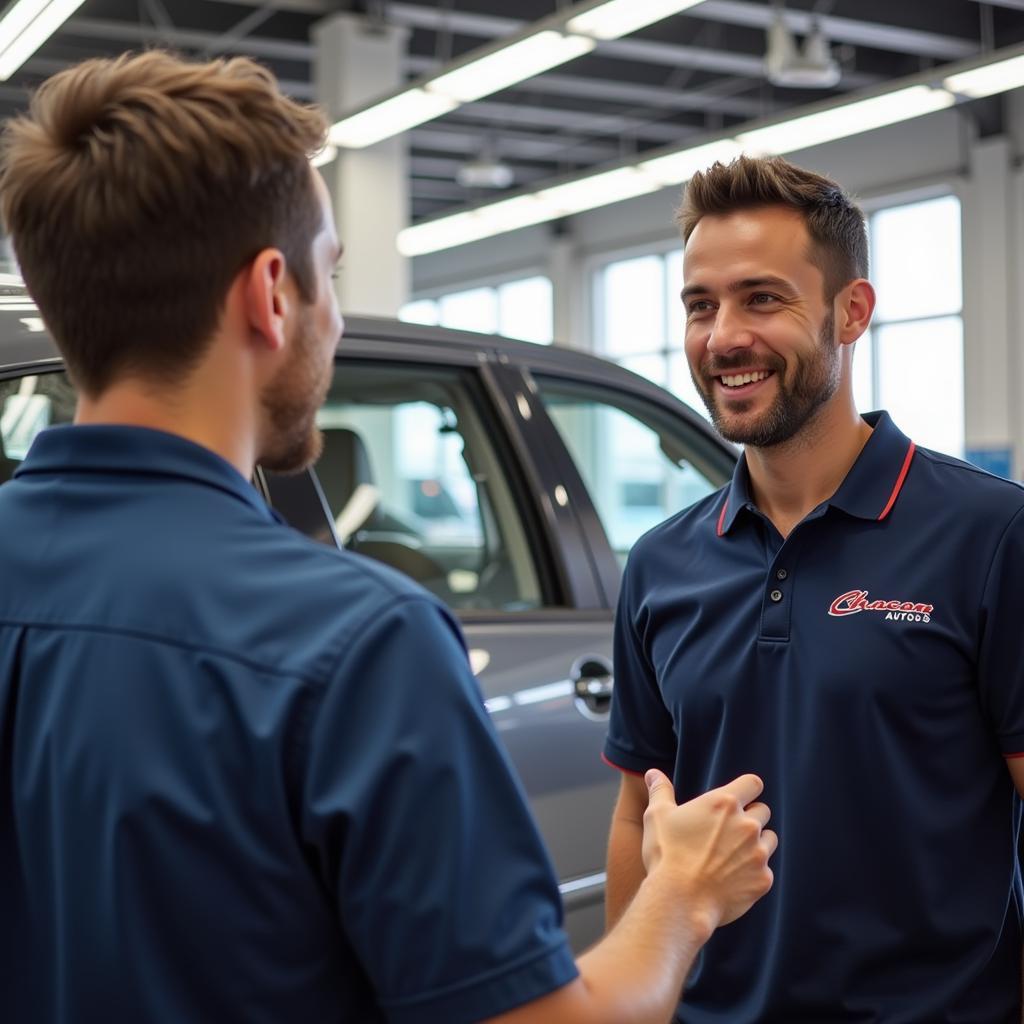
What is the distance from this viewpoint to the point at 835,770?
4.97 feet

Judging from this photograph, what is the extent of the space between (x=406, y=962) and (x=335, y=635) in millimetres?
200

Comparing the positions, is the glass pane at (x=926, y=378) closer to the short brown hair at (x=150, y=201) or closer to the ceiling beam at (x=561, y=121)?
the ceiling beam at (x=561, y=121)

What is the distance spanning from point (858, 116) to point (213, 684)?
7442 mm

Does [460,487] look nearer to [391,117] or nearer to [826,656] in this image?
[826,656]

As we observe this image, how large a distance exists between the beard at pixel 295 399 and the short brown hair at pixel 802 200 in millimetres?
840

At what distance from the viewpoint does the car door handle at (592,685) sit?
8.29ft

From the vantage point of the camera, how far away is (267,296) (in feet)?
3.11

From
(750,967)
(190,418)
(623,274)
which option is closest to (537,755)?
(750,967)

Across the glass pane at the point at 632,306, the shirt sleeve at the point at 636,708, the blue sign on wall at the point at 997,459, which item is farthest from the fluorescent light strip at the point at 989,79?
the glass pane at the point at 632,306

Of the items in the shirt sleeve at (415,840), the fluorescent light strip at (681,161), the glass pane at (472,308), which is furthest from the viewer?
the glass pane at (472,308)

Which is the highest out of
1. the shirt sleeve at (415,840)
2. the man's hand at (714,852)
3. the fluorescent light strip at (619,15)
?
the fluorescent light strip at (619,15)

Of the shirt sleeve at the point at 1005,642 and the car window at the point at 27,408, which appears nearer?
the shirt sleeve at the point at 1005,642

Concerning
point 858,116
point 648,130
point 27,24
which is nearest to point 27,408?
point 27,24

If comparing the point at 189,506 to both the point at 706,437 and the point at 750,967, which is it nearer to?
the point at 750,967
